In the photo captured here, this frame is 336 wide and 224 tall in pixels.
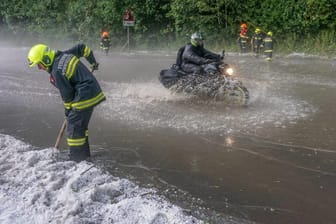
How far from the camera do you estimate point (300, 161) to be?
6.77m

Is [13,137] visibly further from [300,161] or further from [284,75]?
[284,75]

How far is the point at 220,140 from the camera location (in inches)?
313

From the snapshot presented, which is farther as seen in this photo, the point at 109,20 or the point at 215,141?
the point at 109,20

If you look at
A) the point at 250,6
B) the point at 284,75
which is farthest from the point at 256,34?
the point at 284,75

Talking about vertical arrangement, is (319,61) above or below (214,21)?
below

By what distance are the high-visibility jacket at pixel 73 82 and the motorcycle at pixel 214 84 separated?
4.33 meters

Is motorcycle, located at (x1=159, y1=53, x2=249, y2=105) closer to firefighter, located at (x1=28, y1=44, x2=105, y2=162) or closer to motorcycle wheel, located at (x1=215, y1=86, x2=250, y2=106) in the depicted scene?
motorcycle wheel, located at (x1=215, y1=86, x2=250, y2=106)

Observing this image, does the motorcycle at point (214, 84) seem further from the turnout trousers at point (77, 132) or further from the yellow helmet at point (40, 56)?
the yellow helmet at point (40, 56)

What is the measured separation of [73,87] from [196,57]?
4840 millimetres

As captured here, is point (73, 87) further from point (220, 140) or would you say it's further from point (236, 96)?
point (236, 96)

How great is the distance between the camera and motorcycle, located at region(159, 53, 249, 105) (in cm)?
1047

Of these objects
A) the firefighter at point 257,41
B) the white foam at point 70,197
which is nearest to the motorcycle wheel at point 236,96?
the white foam at point 70,197

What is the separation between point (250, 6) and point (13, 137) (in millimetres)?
16780

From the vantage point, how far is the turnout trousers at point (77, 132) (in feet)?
22.3
